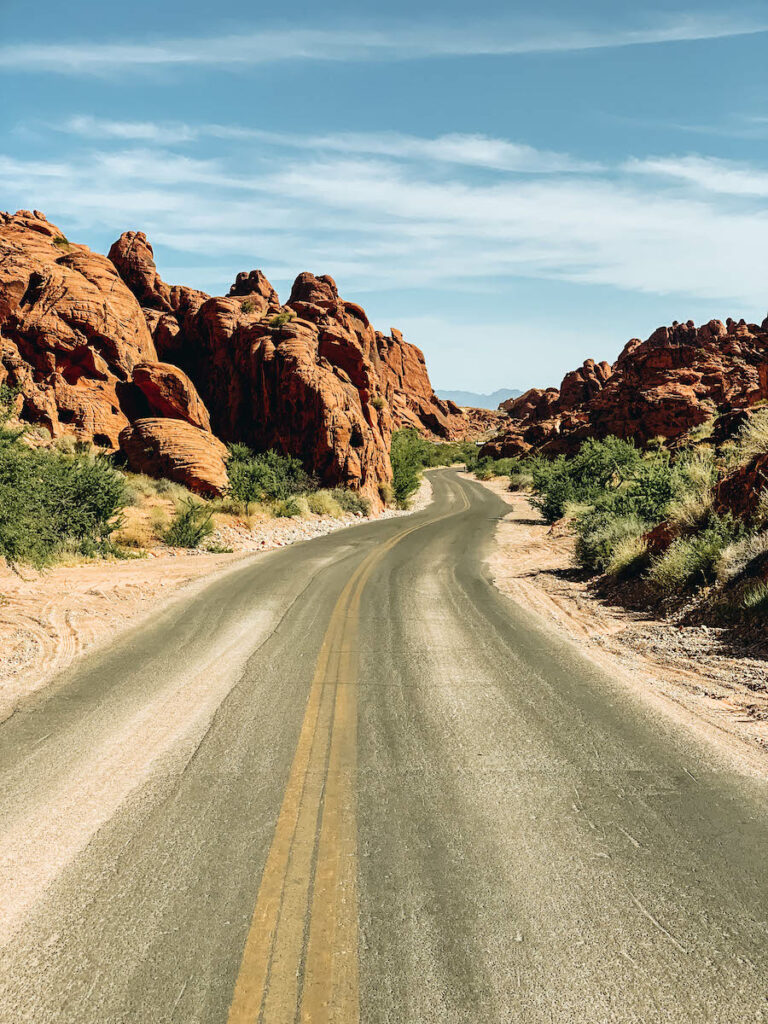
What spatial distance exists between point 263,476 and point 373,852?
81.8 ft

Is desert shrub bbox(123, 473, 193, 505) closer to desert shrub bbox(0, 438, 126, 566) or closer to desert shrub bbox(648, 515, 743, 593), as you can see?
desert shrub bbox(0, 438, 126, 566)

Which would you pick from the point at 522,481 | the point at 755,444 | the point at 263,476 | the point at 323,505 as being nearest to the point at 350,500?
the point at 323,505

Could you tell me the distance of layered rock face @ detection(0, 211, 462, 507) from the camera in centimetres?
3066

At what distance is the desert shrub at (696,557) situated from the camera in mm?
9430

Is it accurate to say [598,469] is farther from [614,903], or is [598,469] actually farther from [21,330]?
[21,330]

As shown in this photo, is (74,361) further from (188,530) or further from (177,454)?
(188,530)

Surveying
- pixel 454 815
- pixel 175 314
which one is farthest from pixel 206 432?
pixel 454 815

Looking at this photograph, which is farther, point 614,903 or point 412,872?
point 412,872

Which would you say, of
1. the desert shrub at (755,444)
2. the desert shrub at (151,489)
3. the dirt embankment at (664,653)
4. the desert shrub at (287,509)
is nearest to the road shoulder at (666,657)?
the dirt embankment at (664,653)

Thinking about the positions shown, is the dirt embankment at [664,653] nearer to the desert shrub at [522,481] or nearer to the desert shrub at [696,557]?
the desert shrub at [696,557]

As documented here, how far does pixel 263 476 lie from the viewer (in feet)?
90.3

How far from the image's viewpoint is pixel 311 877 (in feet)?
10.8

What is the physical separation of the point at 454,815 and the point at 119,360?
36.0 metres

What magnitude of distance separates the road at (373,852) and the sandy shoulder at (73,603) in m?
0.73
